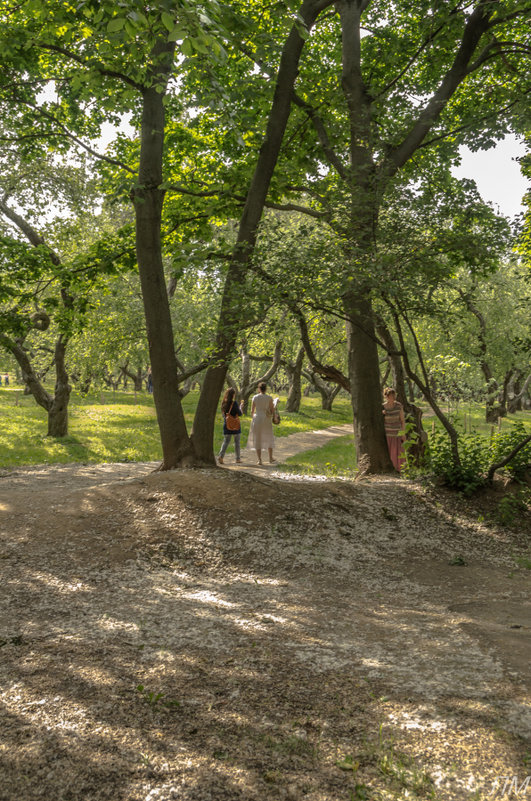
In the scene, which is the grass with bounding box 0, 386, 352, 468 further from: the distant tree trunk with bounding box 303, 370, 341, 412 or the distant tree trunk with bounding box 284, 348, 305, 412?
the distant tree trunk with bounding box 303, 370, 341, 412

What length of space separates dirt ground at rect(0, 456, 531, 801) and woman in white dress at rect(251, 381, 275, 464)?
20.4 ft

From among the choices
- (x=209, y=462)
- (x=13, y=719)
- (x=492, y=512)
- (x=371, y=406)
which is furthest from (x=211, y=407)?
(x=13, y=719)

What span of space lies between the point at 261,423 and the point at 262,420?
91 mm

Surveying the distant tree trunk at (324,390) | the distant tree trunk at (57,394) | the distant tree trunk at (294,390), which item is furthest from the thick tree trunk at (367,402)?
the distant tree trunk at (324,390)

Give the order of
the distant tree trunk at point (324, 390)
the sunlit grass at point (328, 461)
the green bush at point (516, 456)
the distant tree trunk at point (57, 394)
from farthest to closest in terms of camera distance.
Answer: the distant tree trunk at point (324, 390), the distant tree trunk at point (57, 394), the sunlit grass at point (328, 461), the green bush at point (516, 456)

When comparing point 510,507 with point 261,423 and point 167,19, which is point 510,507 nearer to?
point 261,423

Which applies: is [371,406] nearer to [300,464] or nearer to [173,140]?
[300,464]

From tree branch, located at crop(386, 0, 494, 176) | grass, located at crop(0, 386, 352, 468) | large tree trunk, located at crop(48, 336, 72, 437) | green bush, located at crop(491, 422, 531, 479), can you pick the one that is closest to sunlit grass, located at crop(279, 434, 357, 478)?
grass, located at crop(0, 386, 352, 468)

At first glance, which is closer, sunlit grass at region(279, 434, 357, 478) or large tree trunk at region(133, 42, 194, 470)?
large tree trunk at region(133, 42, 194, 470)

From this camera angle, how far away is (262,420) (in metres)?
14.9

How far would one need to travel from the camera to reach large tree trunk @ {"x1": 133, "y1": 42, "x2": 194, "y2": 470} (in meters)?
9.18

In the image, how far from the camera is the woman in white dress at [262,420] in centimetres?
1465

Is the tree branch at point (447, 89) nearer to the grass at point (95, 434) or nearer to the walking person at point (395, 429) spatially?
the walking person at point (395, 429)

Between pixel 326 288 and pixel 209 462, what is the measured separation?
3751 millimetres
